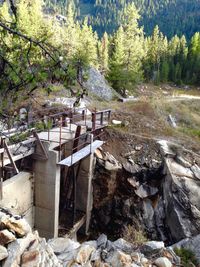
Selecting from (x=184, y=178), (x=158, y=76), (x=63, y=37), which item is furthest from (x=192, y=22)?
(x=184, y=178)

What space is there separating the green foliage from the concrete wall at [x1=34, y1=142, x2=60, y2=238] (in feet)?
21.8

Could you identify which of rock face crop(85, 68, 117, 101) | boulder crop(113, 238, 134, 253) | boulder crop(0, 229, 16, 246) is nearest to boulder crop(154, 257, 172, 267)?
boulder crop(113, 238, 134, 253)

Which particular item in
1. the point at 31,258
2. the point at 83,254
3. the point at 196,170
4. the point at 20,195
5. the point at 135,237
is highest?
the point at 31,258

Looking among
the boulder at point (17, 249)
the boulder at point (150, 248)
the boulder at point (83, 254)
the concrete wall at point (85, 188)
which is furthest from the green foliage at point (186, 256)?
the concrete wall at point (85, 188)

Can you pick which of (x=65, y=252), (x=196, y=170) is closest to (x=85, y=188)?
(x=196, y=170)

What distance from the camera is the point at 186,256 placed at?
33.2 ft

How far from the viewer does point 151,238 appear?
15945 mm

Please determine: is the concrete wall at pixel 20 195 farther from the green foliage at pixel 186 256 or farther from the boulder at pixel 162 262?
the green foliage at pixel 186 256

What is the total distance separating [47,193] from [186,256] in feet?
23.9

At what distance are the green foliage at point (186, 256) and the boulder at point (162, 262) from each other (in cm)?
82

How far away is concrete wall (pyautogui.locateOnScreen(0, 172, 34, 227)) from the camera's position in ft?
43.2

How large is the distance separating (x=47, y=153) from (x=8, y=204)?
9.48 feet

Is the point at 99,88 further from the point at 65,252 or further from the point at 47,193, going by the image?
the point at 65,252

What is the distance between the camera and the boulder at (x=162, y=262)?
8.98m
